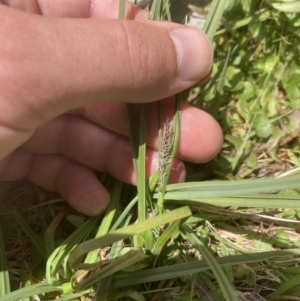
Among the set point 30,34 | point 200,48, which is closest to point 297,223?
point 200,48

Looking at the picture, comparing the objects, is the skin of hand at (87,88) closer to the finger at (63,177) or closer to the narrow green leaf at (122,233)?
the finger at (63,177)

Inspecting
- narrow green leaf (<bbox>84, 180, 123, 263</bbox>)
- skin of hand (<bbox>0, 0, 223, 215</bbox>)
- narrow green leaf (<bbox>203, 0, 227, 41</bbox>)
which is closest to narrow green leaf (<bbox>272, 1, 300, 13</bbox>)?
narrow green leaf (<bbox>203, 0, 227, 41</bbox>)

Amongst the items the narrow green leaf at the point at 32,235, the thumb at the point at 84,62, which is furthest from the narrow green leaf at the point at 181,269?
the thumb at the point at 84,62

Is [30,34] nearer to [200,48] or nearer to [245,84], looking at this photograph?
[200,48]

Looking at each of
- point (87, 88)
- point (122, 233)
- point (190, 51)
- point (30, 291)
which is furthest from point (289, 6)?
point (30, 291)

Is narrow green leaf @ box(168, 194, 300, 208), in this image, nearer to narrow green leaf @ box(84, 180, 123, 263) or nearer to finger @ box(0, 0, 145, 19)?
narrow green leaf @ box(84, 180, 123, 263)

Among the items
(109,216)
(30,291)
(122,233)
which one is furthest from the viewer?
(109,216)

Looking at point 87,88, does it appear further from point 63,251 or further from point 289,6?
point 289,6
